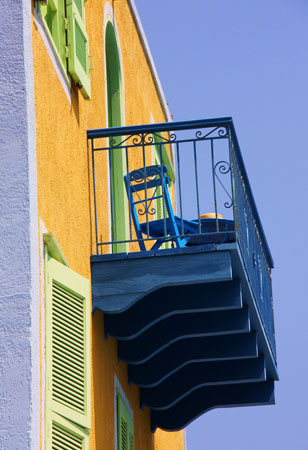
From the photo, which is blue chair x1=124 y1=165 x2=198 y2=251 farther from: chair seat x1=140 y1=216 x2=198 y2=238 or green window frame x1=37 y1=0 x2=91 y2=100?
green window frame x1=37 y1=0 x2=91 y2=100

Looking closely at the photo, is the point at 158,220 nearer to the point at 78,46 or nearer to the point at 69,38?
the point at 78,46

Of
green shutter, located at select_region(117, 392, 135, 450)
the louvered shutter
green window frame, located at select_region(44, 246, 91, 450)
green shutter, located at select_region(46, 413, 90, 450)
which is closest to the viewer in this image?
green shutter, located at select_region(46, 413, 90, 450)

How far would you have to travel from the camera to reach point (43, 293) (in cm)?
837

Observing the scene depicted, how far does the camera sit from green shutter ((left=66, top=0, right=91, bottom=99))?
32.4ft

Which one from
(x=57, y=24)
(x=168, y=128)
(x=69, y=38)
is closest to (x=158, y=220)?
(x=168, y=128)

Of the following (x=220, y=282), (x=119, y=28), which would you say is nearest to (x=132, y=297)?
(x=220, y=282)

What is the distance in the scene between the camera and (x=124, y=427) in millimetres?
11070

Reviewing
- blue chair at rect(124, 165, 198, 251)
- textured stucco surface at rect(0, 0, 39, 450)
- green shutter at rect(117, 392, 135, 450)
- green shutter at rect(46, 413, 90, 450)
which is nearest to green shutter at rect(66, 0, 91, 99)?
blue chair at rect(124, 165, 198, 251)

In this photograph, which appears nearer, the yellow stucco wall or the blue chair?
the yellow stucco wall

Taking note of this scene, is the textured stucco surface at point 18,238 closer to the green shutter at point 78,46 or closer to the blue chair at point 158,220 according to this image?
the green shutter at point 78,46

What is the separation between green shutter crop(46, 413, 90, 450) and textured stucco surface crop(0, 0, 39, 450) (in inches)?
12.1

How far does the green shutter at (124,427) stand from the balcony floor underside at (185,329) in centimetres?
38

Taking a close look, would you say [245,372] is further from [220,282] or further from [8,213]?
[8,213]

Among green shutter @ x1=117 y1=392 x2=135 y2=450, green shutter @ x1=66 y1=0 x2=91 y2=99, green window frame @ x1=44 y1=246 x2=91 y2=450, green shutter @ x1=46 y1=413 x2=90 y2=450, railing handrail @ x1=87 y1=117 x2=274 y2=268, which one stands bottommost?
green shutter @ x1=117 y1=392 x2=135 y2=450
